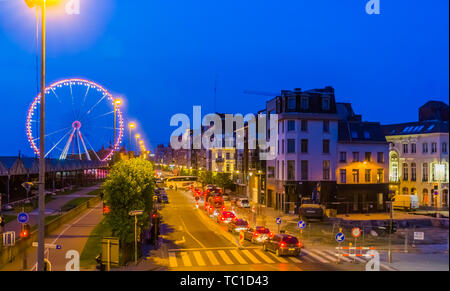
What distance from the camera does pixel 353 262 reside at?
78.0ft

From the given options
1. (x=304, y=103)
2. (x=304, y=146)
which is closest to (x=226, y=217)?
(x=304, y=146)

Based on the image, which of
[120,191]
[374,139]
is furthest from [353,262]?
[374,139]

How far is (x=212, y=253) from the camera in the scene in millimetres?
27531

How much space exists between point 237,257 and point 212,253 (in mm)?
2313

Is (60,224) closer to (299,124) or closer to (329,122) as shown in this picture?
(299,124)

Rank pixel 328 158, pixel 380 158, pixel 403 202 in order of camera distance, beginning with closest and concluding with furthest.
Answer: pixel 403 202 → pixel 328 158 → pixel 380 158

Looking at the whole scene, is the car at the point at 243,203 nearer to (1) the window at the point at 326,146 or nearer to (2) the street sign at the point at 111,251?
(1) the window at the point at 326,146

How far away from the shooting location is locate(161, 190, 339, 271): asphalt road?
22328 millimetres

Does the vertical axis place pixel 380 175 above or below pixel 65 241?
above

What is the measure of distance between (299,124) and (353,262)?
31.7m

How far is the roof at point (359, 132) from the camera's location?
56125 mm

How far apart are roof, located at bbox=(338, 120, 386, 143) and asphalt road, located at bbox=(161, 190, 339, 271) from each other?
22.8 metres

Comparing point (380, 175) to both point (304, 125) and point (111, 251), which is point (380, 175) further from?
point (111, 251)
